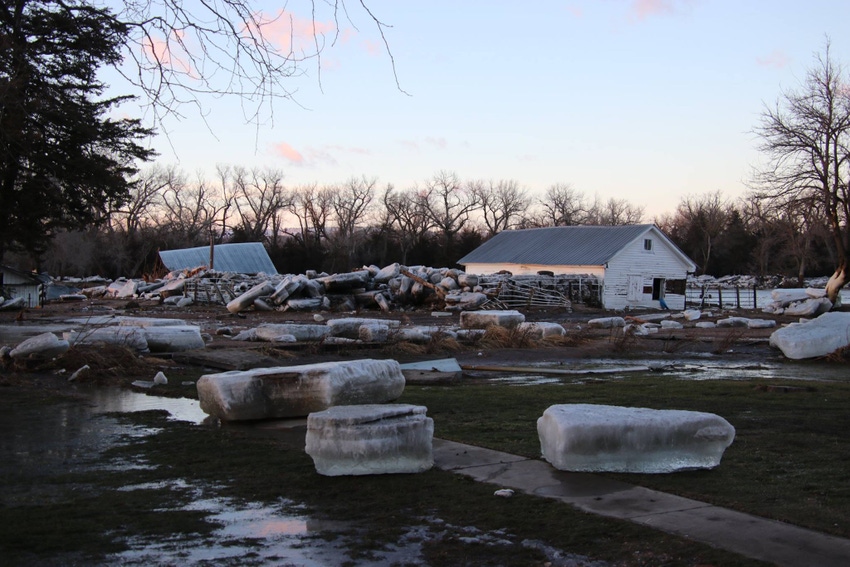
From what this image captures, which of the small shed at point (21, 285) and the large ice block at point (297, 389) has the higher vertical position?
the small shed at point (21, 285)

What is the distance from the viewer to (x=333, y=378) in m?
7.75

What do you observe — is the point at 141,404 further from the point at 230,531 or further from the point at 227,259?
the point at 227,259

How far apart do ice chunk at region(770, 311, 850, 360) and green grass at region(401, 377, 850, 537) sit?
5345mm

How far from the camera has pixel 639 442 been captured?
5934 mm

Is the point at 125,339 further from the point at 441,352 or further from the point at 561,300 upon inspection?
the point at 561,300

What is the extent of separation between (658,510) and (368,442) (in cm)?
206

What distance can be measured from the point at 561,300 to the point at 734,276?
161 feet

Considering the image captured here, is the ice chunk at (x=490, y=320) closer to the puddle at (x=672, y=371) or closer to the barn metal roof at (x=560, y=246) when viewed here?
the puddle at (x=672, y=371)

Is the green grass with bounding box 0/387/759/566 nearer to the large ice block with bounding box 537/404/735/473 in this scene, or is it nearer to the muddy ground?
the large ice block with bounding box 537/404/735/473

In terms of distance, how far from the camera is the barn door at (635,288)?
151 ft

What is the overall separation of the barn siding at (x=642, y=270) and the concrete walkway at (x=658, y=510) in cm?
3942

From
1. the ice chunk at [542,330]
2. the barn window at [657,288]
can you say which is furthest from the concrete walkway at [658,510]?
the barn window at [657,288]

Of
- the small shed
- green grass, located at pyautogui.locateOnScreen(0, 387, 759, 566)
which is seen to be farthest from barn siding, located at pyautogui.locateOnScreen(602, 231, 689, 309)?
green grass, located at pyautogui.locateOnScreen(0, 387, 759, 566)

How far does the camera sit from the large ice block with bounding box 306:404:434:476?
594 cm
